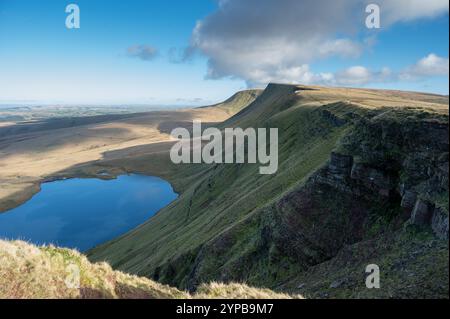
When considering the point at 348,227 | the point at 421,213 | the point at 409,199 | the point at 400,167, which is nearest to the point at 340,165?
the point at 400,167

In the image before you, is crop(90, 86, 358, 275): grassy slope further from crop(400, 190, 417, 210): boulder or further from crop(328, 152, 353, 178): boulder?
crop(400, 190, 417, 210): boulder

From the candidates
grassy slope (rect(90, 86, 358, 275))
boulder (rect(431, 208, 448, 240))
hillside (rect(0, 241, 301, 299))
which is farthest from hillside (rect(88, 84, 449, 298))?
hillside (rect(0, 241, 301, 299))

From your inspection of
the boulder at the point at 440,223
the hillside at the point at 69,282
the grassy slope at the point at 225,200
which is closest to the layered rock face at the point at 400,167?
the boulder at the point at 440,223

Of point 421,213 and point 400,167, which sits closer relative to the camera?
point 421,213

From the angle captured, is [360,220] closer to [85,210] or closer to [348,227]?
[348,227]

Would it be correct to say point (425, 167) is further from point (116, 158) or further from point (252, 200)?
point (116, 158)

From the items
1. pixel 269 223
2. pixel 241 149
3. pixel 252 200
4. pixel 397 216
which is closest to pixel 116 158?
pixel 241 149
